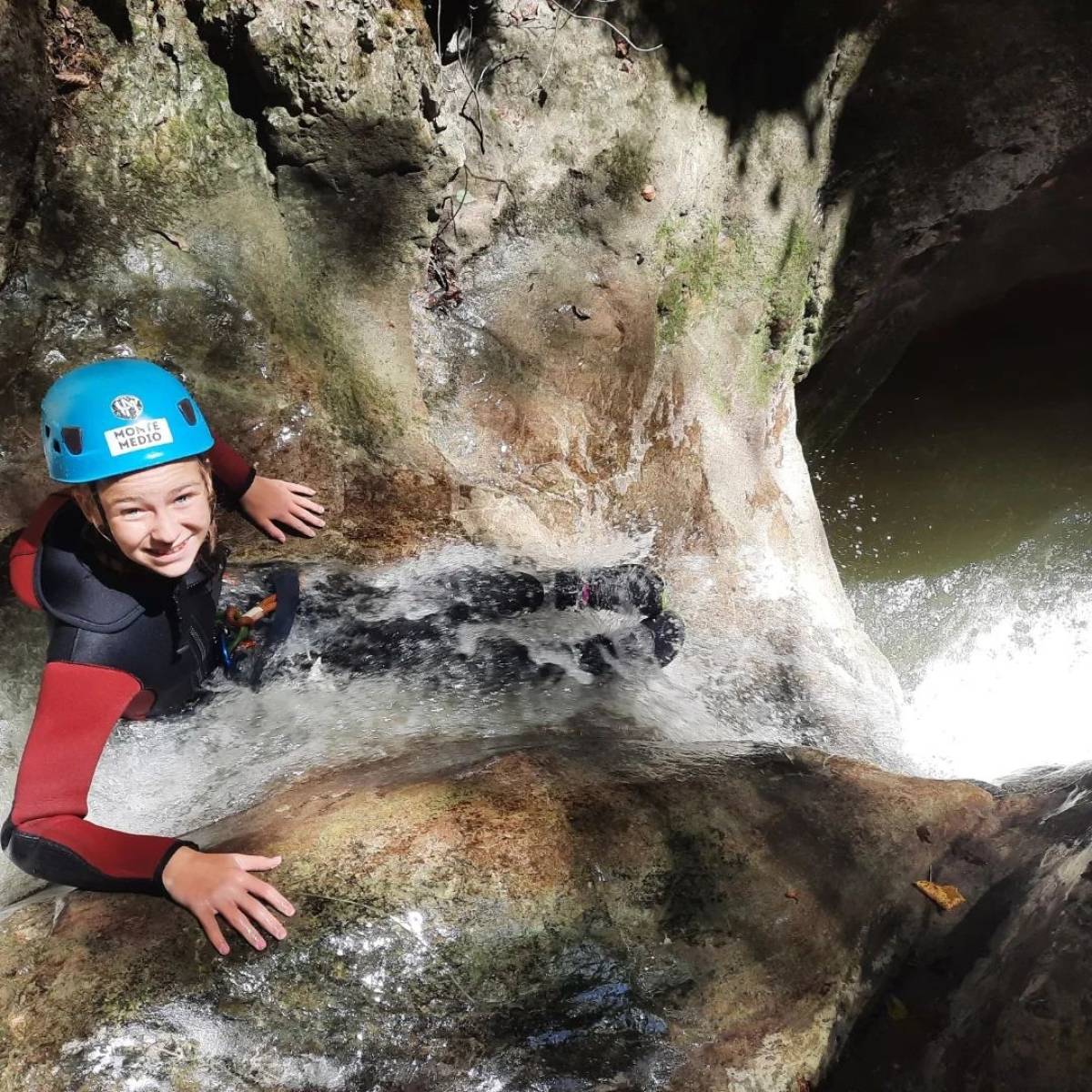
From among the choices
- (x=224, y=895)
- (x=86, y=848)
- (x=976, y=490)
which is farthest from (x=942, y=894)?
(x=976, y=490)

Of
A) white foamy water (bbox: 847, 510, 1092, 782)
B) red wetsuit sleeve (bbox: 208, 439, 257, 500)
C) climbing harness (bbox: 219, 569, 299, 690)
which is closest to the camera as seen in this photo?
climbing harness (bbox: 219, 569, 299, 690)

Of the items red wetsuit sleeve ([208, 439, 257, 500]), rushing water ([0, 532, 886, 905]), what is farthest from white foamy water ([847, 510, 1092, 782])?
red wetsuit sleeve ([208, 439, 257, 500])

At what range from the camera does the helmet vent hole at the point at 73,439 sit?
2.02 meters

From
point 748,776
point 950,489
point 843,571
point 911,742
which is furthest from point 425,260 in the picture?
point 950,489

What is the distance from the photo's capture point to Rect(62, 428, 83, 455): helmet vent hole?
2.02 meters

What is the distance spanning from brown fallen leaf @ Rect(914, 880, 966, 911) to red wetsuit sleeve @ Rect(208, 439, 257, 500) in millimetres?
2368

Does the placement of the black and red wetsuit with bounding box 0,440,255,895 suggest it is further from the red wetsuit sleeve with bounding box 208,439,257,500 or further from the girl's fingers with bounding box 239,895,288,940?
the red wetsuit sleeve with bounding box 208,439,257,500

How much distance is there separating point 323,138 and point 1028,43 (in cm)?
376

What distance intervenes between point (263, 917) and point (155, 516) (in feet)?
3.21

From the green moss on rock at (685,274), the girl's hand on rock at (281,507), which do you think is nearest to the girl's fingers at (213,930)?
the girl's hand on rock at (281,507)

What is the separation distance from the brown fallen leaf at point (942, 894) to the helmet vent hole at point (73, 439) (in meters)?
2.33

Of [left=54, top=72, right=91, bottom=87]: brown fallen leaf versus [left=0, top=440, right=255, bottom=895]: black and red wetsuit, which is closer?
[left=0, top=440, right=255, bottom=895]: black and red wetsuit

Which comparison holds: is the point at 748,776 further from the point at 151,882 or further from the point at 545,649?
the point at 151,882

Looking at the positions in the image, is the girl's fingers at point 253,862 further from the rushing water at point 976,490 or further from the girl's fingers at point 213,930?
the rushing water at point 976,490
